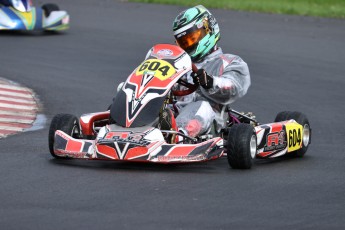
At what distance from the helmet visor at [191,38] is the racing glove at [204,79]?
0.49m

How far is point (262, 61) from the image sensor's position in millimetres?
14617

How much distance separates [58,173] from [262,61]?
779 centimetres

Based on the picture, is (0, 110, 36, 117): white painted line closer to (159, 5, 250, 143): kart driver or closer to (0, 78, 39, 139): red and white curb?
(0, 78, 39, 139): red and white curb

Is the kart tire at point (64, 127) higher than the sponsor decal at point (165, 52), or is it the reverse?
the sponsor decal at point (165, 52)

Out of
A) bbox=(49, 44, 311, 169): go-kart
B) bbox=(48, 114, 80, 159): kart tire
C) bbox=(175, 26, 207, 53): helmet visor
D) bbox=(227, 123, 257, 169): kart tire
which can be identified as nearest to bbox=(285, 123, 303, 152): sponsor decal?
bbox=(49, 44, 311, 169): go-kart

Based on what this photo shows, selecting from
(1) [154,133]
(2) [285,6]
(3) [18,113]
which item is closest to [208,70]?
(1) [154,133]

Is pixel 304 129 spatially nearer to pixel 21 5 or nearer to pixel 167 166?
pixel 167 166

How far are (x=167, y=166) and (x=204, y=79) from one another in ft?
2.26

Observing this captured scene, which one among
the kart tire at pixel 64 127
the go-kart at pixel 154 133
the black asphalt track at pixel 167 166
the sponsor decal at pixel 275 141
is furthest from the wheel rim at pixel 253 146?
the kart tire at pixel 64 127

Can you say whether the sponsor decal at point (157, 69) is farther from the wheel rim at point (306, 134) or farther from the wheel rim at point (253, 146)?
the wheel rim at point (306, 134)

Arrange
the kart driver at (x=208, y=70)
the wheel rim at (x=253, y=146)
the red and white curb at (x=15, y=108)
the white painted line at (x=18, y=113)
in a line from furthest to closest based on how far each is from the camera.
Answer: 1. the white painted line at (x=18, y=113)
2. the red and white curb at (x=15, y=108)
3. the kart driver at (x=208, y=70)
4. the wheel rim at (x=253, y=146)

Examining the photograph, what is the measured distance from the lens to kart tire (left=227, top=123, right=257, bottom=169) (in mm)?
7344

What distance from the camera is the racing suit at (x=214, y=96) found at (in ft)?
25.3

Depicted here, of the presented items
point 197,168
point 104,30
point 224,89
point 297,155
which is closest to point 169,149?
point 197,168
